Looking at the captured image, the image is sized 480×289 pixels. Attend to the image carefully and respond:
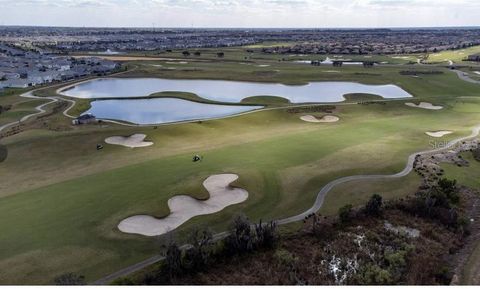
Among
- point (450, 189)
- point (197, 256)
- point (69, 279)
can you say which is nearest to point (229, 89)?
point (450, 189)

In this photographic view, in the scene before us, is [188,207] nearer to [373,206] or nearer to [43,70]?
[373,206]

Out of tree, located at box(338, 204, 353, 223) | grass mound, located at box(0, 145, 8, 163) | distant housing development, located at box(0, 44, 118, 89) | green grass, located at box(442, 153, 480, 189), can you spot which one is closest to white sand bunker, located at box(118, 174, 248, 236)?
tree, located at box(338, 204, 353, 223)

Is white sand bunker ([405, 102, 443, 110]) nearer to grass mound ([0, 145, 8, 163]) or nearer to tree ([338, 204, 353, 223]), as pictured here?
tree ([338, 204, 353, 223])

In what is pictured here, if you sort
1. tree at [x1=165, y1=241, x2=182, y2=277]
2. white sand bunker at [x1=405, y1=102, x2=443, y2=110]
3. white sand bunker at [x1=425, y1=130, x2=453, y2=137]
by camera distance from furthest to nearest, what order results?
1. white sand bunker at [x1=405, y1=102, x2=443, y2=110]
2. white sand bunker at [x1=425, y1=130, x2=453, y2=137]
3. tree at [x1=165, y1=241, x2=182, y2=277]

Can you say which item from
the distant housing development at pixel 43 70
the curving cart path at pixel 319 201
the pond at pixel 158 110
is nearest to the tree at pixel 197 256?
the curving cart path at pixel 319 201

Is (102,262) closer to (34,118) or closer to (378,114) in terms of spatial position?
(34,118)

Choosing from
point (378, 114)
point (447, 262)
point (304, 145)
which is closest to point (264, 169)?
point (304, 145)
